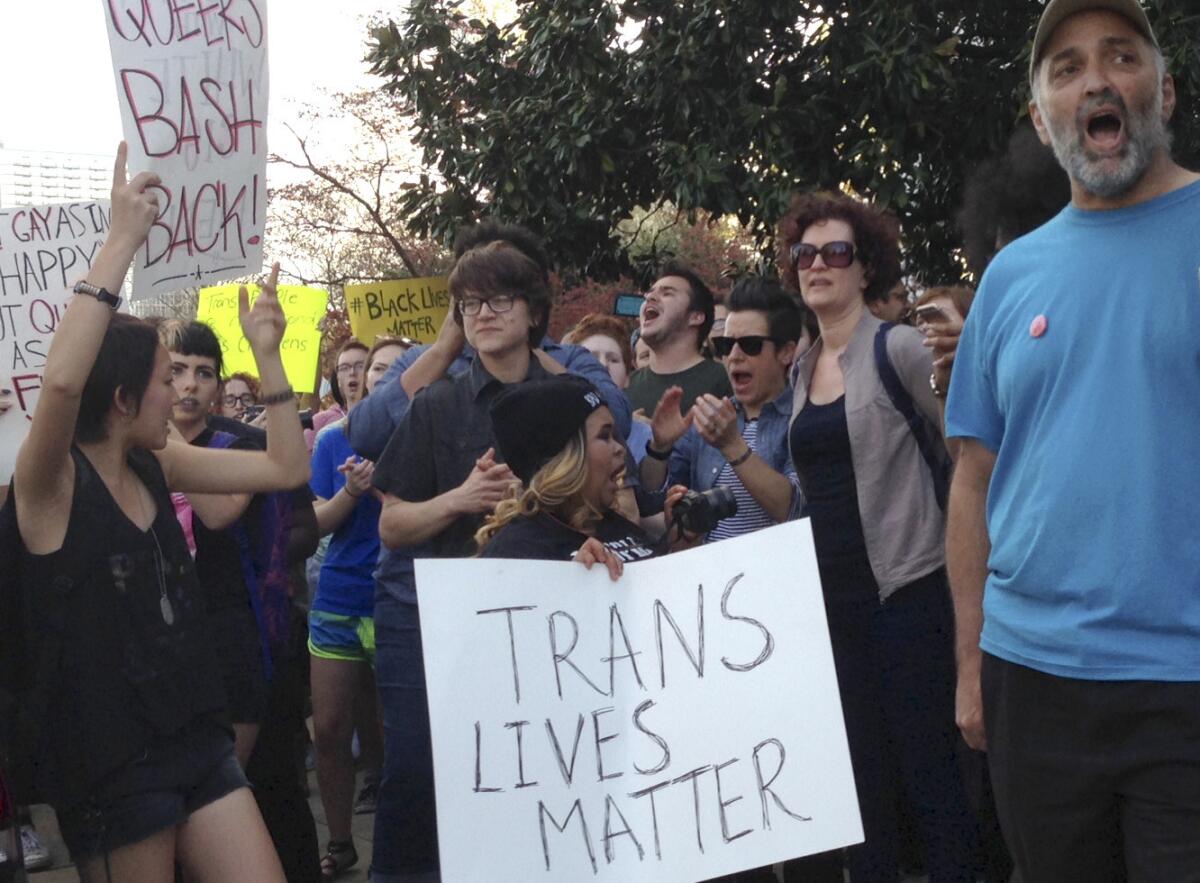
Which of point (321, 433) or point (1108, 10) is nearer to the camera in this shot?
point (1108, 10)

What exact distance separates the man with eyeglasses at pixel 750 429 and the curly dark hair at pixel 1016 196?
0.89 meters

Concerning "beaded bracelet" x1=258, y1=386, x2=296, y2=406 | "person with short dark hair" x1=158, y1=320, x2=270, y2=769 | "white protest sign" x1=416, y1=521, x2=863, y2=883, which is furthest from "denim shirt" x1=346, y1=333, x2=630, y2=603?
"white protest sign" x1=416, y1=521, x2=863, y2=883

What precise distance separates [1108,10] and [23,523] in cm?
241

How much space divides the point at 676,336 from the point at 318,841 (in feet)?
7.73

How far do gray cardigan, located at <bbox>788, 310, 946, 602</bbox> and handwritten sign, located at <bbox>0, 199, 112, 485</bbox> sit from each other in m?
3.23

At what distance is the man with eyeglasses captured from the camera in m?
4.61

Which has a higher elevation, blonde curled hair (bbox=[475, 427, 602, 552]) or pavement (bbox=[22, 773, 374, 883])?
blonde curled hair (bbox=[475, 427, 602, 552])

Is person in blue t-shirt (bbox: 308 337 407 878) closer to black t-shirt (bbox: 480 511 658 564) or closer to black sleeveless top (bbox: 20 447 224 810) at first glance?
black t-shirt (bbox: 480 511 658 564)

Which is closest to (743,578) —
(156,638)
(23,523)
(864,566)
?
(864,566)

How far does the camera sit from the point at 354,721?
6.30m

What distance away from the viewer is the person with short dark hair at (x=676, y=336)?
20.3 feet

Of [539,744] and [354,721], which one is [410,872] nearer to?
[539,744]

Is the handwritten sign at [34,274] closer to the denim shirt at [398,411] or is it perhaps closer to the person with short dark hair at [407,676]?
the denim shirt at [398,411]

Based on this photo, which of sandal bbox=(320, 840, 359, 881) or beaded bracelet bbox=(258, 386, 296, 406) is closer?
beaded bracelet bbox=(258, 386, 296, 406)
